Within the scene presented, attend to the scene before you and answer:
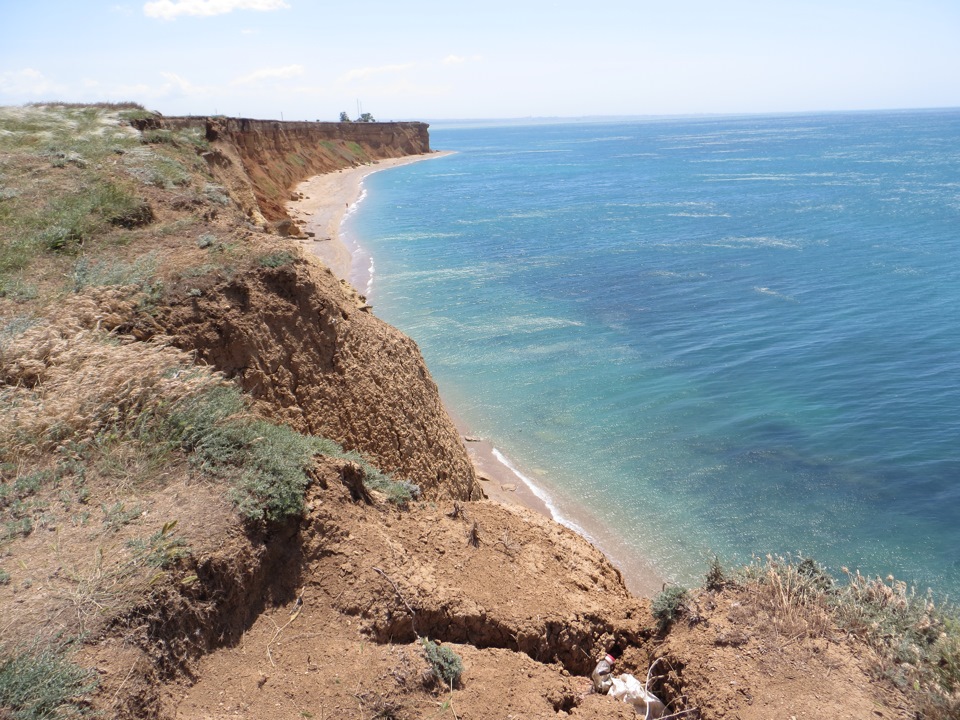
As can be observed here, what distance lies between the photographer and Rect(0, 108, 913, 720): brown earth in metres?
5.94

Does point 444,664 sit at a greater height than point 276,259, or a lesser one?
A: lesser

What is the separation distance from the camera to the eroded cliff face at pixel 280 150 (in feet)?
111

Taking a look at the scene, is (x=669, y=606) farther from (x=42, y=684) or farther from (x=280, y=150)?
(x=280, y=150)

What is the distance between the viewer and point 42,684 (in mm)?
4949

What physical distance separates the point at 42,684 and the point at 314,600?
2676 millimetres

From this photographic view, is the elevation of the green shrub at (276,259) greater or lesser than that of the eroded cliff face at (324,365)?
greater

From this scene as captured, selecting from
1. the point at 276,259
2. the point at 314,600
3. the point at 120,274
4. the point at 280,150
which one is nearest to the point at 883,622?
the point at 314,600

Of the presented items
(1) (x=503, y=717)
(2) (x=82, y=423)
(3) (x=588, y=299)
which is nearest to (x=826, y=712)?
(1) (x=503, y=717)

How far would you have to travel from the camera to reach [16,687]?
4879 millimetres

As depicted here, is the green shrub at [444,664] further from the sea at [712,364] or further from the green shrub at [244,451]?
the sea at [712,364]

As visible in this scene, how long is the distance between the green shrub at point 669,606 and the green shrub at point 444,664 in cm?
277

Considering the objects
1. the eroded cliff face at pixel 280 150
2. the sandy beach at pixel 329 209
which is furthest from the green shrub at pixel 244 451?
the sandy beach at pixel 329 209

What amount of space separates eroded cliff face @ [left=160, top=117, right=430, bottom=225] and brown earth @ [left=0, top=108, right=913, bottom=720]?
16.8 metres

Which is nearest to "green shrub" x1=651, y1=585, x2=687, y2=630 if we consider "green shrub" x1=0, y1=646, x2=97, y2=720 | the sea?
the sea
